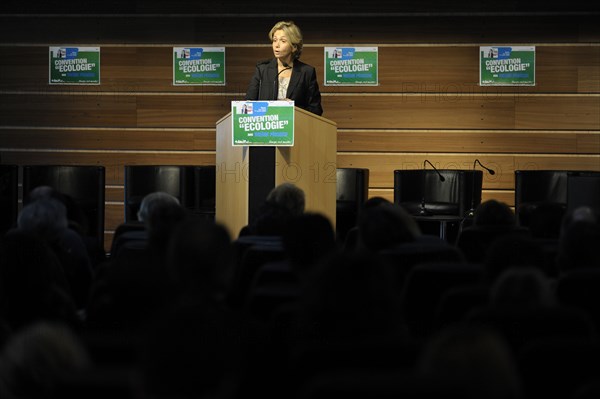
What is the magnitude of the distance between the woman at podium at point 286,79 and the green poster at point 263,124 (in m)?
1.02

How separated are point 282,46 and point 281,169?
1260mm

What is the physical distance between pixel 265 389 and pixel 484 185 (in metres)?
7.64

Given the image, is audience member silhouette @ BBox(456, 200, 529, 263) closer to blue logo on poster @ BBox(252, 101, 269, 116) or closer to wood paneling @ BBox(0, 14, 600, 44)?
blue logo on poster @ BBox(252, 101, 269, 116)

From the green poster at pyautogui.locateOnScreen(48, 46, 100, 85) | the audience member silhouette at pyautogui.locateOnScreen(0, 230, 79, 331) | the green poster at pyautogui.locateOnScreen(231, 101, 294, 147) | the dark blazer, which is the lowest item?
the audience member silhouette at pyautogui.locateOnScreen(0, 230, 79, 331)

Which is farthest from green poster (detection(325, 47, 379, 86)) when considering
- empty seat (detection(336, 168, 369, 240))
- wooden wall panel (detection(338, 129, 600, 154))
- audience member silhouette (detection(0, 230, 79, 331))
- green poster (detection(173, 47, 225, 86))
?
audience member silhouette (detection(0, 230, 79, 331))

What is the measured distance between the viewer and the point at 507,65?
9648 mm

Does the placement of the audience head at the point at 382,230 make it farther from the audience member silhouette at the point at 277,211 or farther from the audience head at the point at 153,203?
the audience head at the point at 153,203

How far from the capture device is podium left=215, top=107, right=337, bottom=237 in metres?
6.16

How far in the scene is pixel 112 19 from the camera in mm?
9938

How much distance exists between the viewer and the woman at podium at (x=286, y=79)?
7016 millimetres

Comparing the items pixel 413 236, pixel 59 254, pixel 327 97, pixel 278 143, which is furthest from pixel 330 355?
pixel 327 97

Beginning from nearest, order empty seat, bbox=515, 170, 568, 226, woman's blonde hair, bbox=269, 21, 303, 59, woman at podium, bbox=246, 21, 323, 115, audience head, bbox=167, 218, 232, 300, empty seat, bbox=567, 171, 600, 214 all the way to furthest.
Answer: audience head, bbox=167, 218, 232, 300
woman's blonde hair, bbox=269, 21, 303, 59
woman at podium, bbox=246, 21, 323, 115
empty seat, bbox=567, 171, 600, 214
empty seat, bbox=515, 170, 568, 226

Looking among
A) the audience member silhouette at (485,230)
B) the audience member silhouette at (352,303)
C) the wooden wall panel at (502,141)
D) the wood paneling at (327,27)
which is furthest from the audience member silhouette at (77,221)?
the wooden wall panel at (502,141)

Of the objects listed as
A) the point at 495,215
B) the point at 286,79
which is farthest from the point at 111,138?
the point at 495,215
